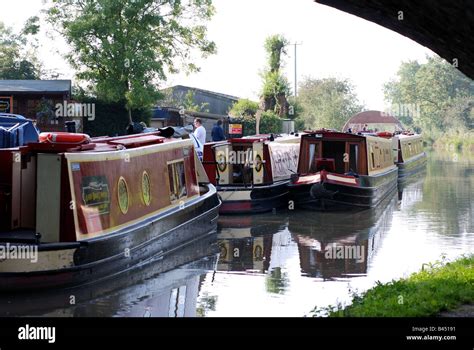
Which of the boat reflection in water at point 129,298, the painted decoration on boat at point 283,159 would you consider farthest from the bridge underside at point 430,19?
the painted decoration on boat at point 283,159

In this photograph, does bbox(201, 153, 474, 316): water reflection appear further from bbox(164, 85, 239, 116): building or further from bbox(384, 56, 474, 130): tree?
bbox(384, 56, 474, 130): tree

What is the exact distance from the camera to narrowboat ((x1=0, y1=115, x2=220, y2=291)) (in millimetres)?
9016

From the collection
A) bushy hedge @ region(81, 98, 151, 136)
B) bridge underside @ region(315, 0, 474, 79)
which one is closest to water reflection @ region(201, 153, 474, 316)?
bridge underside @ region(315, 0, 474, 79)

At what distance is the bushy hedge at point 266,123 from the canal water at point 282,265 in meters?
21.2

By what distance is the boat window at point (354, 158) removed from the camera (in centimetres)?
2034

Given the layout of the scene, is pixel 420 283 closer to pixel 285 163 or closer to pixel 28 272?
pixel 28 272

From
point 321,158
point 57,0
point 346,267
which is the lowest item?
point 346,267

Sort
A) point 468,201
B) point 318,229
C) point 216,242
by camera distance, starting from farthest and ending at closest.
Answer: point 468,201, point 318,229, point 216,242

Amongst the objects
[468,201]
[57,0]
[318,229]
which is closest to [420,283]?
[318,229]

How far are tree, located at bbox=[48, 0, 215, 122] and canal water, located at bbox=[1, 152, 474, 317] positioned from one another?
12278 millimetres

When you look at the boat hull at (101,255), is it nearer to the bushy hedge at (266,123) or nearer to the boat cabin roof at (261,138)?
the boat cabin roof at (261,138)
